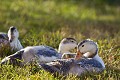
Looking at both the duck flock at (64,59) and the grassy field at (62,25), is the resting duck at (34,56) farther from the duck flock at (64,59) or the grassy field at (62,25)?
the grassy field at (62,25)

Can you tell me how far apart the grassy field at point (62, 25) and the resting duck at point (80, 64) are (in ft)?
0.45

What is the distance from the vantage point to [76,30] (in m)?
13.0

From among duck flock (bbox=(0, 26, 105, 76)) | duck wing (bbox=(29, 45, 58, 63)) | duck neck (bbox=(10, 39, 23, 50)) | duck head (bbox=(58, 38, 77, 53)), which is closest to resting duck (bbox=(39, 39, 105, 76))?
duck flock (bbox=(0, 26, 105, 76))

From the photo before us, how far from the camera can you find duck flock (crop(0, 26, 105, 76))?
311 inches

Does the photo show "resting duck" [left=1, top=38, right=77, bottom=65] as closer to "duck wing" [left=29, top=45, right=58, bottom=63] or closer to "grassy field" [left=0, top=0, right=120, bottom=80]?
"duck wing" [left=29, top=45, right=58, bottom=63]

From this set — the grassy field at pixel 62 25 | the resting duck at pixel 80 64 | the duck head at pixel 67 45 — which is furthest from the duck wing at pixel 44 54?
the duck head at pixel 67 45

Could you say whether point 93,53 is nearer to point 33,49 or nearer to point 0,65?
point 33,49

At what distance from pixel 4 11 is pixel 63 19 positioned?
6.10ft

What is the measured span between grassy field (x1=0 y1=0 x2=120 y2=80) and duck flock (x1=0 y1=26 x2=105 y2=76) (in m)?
0.16

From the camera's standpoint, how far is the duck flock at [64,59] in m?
7.90

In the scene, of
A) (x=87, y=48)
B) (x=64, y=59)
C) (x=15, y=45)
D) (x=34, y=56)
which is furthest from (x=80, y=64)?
(x=15, y=45)

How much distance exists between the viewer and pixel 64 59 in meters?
8.12

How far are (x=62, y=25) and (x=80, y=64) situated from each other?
215 inches

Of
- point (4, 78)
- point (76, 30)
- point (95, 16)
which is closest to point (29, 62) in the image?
point (4, 78)
